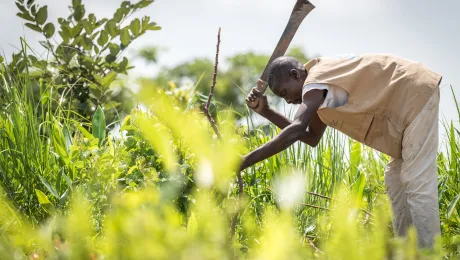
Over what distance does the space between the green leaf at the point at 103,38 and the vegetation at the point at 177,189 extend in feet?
1.70

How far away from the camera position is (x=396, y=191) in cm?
368

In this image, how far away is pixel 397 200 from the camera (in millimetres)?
3697

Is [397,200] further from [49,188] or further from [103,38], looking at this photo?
[103,38]

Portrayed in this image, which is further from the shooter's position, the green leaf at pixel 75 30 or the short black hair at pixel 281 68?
the green leaf at pixel 75 30

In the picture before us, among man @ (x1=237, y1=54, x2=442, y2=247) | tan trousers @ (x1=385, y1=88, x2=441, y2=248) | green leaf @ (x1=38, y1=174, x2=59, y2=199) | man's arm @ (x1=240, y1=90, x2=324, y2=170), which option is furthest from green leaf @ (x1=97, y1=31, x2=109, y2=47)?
tan trousers @ (x1=385, y1=88, x2=441, y2=248)

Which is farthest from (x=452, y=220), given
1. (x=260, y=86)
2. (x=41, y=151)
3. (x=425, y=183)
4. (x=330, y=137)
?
(x=41, y=151)

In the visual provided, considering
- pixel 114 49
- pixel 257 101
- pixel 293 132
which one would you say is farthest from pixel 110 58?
pixel 293 132

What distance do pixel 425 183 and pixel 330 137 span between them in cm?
91

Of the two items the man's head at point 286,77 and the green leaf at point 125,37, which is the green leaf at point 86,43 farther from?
the man's head at point 286,77

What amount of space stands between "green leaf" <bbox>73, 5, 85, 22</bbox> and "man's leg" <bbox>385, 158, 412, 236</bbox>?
8.36 feet

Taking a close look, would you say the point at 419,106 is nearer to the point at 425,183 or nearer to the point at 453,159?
the point at 425,183

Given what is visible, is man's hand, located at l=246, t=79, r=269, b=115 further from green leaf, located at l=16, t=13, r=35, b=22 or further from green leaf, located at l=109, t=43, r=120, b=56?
green leaf, located at l=16, t=13, r=35, b=22

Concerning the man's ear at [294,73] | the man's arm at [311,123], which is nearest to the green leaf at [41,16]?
the man's arm at [311,123]

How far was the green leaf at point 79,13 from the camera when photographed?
4.88 meters
